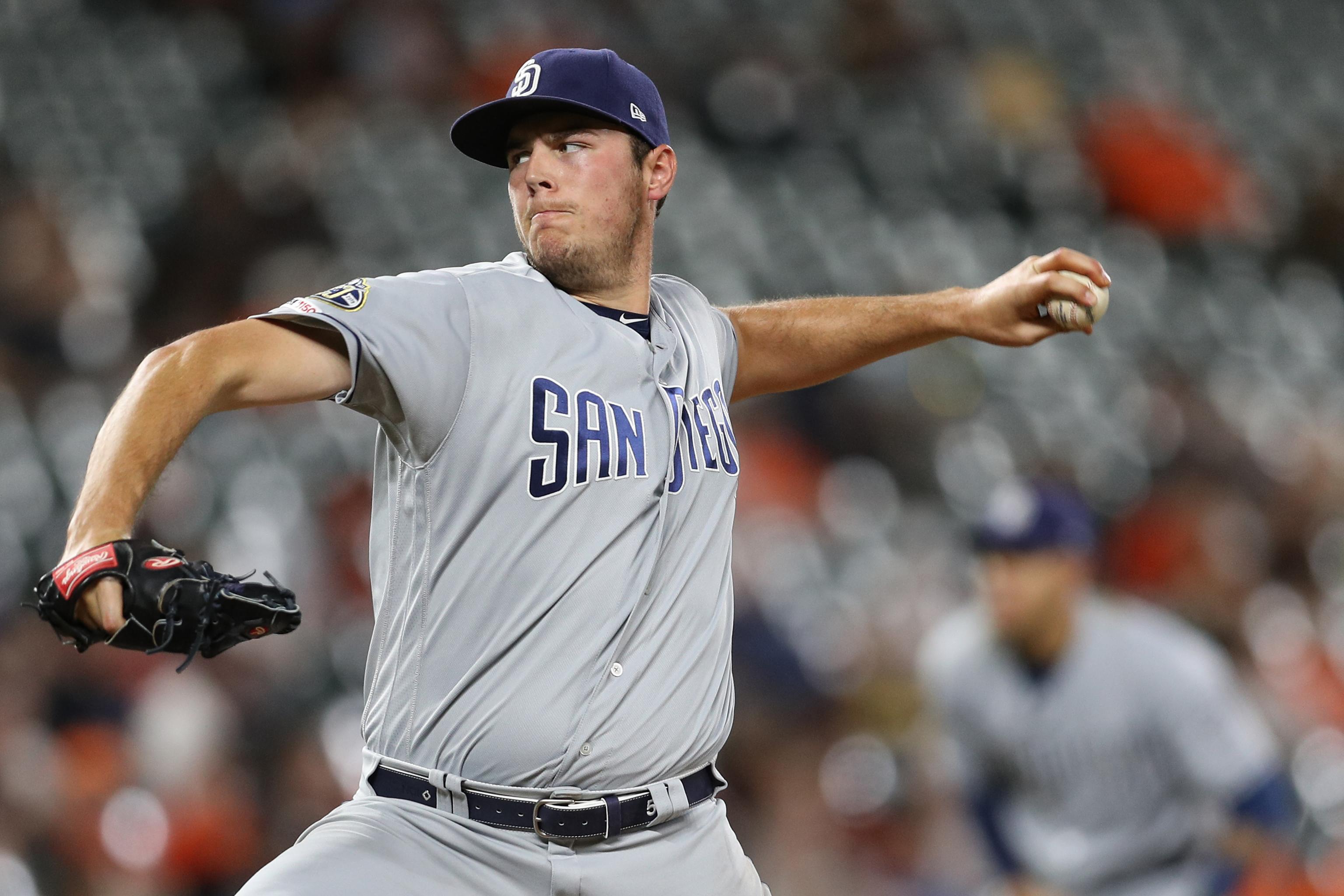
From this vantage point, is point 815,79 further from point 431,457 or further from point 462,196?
point 431,457

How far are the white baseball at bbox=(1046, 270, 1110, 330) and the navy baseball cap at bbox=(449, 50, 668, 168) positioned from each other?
2.53ft

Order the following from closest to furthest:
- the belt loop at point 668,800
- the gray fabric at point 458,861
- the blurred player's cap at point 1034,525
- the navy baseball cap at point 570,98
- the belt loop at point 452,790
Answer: the gray fabric at point 458,861, the belt loop at point 452,790, the belt loop at point 668,800, the navy baseball cap at point 570,98, the blurred player's cap at point 1034,525

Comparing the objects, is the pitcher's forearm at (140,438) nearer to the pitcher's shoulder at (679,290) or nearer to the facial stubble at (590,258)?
the facial stubble at (590,258)

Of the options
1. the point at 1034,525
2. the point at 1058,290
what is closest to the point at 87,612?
the point at 1058,290

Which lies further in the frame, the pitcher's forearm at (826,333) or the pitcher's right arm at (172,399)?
the pitcher's forearm at (826,333)

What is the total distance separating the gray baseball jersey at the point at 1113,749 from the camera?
3.85 m

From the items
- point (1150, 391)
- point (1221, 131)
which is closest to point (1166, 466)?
point (1150, 391)

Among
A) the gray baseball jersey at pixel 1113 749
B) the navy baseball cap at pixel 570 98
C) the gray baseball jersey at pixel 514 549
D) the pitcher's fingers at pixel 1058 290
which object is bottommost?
the gray baseball jersey at pixel 1113 749

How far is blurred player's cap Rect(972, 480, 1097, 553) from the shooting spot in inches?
158

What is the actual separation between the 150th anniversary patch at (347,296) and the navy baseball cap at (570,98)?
0.44m

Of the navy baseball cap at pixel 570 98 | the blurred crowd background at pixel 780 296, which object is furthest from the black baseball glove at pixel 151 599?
the blurred crowd background at pixel 780 296

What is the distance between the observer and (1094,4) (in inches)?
347

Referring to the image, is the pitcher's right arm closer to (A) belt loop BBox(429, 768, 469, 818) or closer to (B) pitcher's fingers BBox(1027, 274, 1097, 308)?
(A) belt loop BBox(429, 768, 469, 818)

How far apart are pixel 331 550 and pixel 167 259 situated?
66.5 inches
